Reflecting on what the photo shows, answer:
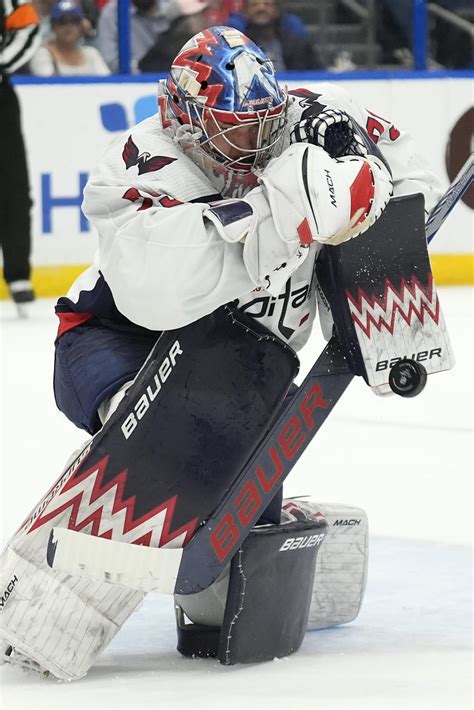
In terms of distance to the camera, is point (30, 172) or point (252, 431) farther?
point (30, 172)

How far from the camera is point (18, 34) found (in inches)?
235

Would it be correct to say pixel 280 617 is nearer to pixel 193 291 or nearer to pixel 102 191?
pixel 193 291

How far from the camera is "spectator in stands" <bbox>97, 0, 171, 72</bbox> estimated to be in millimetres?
6473

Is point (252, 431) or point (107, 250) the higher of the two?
point (107, 250)

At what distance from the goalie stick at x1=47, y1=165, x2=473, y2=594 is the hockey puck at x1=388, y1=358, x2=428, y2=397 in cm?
14

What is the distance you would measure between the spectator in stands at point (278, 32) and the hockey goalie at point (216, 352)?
14.7ft

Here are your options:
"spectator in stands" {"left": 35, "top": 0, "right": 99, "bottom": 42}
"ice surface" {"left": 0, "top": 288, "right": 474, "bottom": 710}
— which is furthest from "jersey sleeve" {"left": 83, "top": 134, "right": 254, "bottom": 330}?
"spectator in stands" {"left": 35, "top": 0, "right": 99, "bottom": 42}

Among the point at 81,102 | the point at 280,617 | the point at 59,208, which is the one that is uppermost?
the point at 280,617

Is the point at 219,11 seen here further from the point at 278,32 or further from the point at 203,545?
the point at 203,545

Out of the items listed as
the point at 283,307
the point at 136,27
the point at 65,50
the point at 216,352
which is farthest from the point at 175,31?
the point at 216,352

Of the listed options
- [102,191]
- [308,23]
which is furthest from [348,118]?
[308,23]

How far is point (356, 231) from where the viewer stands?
1976mm

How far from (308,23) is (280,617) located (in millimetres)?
5101

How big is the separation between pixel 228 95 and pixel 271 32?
4.78m
